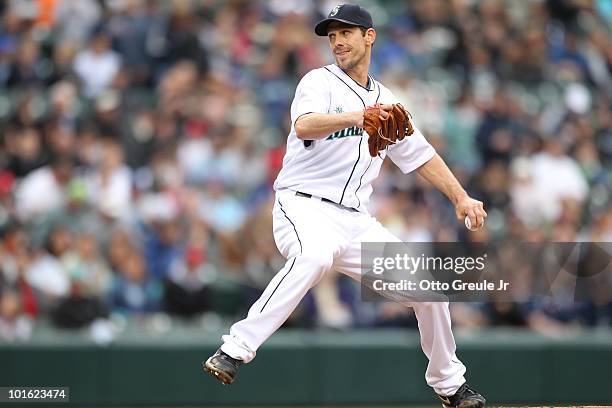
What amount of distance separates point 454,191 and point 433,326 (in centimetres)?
75

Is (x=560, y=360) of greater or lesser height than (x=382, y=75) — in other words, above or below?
below

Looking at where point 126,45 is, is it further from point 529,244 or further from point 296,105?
point 296,105

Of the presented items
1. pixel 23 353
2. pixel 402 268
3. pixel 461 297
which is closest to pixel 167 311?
pixel 23 353

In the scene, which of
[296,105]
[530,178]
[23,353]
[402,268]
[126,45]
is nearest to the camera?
[296,105]

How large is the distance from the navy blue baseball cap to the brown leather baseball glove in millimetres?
570

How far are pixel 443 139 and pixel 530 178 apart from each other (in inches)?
37.3

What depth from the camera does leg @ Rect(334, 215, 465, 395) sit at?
21.0 feet

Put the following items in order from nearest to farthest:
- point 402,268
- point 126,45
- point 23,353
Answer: point 402,268
point 23,353
point 126,45

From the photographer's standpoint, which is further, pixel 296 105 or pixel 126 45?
pixel 126 45

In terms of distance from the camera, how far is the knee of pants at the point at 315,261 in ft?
20.0

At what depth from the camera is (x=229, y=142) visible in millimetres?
11273

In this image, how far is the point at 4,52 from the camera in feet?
38.9

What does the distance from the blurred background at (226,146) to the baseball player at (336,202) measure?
3.63 m

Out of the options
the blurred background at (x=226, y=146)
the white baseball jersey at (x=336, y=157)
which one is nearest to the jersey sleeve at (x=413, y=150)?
the white baseball jersey at (x=336, y=157)
